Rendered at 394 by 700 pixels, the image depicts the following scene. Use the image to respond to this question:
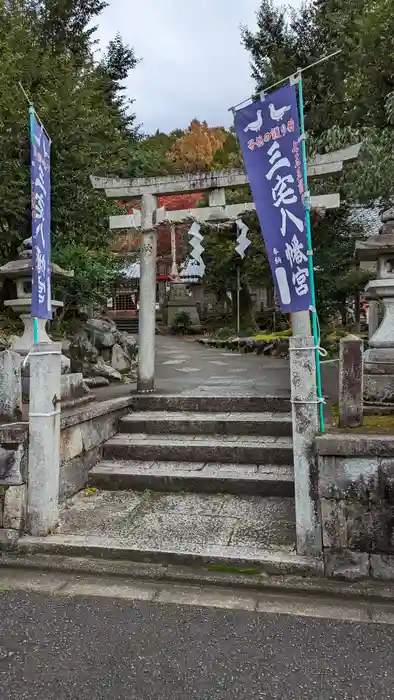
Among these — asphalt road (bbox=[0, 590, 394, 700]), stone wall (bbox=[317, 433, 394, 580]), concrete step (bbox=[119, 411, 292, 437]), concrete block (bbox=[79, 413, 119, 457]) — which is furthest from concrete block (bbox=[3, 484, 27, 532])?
stone wall (bbox=[317, 433, 394, 580])

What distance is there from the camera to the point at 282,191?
3.93 metres

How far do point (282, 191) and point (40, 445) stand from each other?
9.60 feet

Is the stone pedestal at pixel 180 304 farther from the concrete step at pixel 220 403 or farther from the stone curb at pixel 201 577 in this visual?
the stone curb at pixel 201 577

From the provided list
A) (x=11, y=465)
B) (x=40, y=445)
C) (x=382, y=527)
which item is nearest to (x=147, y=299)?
(x=40, y=445)

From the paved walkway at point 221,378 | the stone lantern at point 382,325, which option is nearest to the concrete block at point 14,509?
the paved walkway at point 221,378

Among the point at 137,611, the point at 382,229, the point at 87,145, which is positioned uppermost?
the point at 87,145

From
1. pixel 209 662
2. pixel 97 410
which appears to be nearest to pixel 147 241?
pixel 97 410

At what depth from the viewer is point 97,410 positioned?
5.46 metres

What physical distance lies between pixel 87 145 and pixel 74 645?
9336 millimetres

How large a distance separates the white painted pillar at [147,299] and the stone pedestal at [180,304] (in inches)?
804

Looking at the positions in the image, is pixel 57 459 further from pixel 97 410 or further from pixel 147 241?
pixel 147 241

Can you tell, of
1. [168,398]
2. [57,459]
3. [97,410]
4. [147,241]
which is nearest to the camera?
[57,459]

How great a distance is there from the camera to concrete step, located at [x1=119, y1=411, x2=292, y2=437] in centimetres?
559

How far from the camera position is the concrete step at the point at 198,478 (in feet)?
15.5
